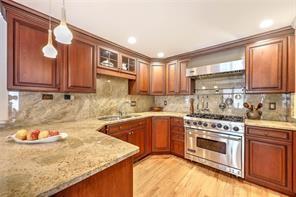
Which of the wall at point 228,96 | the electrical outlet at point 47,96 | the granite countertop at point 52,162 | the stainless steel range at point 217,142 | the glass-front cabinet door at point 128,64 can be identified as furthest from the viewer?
the glass-front cabinet door at point 128,64

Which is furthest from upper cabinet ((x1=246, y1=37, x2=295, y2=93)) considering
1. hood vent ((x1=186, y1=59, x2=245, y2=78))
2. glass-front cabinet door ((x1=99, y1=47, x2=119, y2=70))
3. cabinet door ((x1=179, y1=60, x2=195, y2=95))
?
glass-front cabinet door ((x1=99, y1=47, x2=119, y2=70))

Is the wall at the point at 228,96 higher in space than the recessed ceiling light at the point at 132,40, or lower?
lower

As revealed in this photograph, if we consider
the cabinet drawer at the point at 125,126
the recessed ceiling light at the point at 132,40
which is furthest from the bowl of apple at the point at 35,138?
the recessed ceiling light at the point at 132,40

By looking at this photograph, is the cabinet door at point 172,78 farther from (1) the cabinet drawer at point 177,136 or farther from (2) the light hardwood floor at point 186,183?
(2) the light hardwood floor at point 186,183

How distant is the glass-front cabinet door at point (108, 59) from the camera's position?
2651mm

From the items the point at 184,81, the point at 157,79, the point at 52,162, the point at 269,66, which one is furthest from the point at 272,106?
the point at 52,162

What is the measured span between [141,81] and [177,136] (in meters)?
1.47

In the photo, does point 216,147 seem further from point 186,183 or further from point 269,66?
point 269,66

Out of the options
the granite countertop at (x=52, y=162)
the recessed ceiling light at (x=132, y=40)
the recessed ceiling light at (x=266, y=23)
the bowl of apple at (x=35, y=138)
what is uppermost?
the recessed ceiling light at (x=266, y=23)

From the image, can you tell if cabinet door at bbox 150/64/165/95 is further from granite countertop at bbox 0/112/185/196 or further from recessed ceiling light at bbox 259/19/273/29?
granite countertop at bbox 0/112/185/196

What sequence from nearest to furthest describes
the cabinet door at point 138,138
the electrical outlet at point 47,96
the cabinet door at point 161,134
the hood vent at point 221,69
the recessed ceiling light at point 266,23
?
the recessed ceiling light at point 266,23
the electrical outlet at point 47,96
the hood vent at point 221,69
the cabinet door at point 138,138
the cabinet door at point 161,134

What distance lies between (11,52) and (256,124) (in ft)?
10.4

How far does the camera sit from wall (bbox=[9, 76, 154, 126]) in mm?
1917

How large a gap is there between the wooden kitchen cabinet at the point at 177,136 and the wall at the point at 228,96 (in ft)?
2.05
